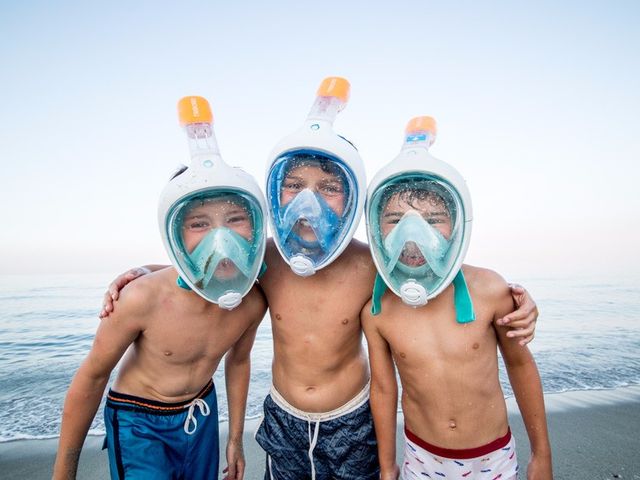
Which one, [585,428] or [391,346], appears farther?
[585,428]

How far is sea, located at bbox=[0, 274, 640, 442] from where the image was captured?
4996mm

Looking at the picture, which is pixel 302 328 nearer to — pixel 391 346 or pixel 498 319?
pixel 391 346

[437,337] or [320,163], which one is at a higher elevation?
[320,163]

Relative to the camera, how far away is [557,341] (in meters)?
8.09

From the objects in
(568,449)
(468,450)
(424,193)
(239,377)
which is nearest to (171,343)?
(239,377)

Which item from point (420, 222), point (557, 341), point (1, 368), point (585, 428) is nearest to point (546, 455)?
point (420, 222)

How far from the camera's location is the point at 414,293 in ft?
5.95

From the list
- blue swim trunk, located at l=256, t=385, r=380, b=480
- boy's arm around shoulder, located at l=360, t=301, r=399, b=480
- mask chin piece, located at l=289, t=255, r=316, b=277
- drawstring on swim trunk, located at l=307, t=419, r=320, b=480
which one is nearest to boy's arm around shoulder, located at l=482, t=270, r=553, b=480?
boy's arm around shoulder, located at l=360, t=301, r=399, b=480

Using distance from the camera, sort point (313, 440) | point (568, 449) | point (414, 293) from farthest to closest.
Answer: point (568, 449), point (313, 440), point (414, 293)

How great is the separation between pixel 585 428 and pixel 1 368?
9.22 meters

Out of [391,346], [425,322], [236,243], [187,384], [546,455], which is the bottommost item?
[546,455]

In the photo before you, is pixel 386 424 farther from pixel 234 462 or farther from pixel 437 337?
pixel 234 462

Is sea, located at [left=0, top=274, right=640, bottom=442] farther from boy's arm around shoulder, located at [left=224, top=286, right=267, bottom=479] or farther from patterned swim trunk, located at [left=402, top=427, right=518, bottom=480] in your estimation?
patterned swim trunk, located at [left=402, top=427, right=518, bottom=480]

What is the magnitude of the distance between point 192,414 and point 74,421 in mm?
632
